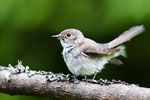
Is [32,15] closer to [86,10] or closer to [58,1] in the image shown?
[58,1]

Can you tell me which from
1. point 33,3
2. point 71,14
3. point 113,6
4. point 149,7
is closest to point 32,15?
point 33,3

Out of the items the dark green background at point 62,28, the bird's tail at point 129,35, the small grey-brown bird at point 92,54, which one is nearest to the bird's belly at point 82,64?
the small grey-brown bird at point 92,54

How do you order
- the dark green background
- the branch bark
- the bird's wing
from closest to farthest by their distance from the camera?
the branch bark
the bird's wing
the dark green background

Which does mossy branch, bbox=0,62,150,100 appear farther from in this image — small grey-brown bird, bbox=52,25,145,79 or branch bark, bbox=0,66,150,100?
small grey-brown bird, bbox=52,25,145,79

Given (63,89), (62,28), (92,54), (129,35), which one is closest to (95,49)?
(92,54)

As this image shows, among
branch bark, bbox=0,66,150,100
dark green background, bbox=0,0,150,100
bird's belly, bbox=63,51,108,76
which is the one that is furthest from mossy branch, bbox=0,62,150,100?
dark green background, bbox=0,0,150,100
